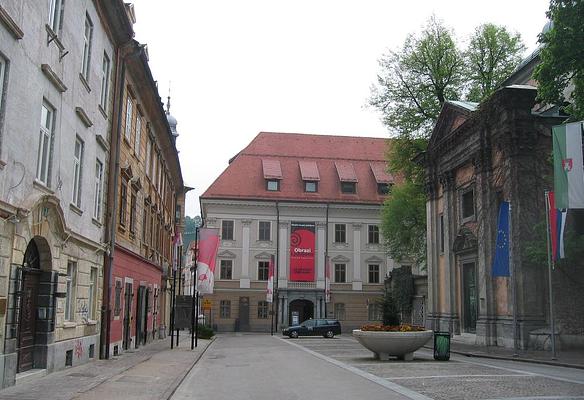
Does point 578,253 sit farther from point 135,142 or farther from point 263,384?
point 135,142

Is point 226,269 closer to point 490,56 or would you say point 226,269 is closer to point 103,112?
point 490,56

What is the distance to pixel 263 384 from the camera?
47.1 ft

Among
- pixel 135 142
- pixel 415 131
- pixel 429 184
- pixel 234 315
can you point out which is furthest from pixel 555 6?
pixel 234 315

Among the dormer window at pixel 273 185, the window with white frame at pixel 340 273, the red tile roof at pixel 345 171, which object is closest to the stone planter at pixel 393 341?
the window with white frame at pixel 340 273

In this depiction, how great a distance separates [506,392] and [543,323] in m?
15.9

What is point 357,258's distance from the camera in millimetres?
60062

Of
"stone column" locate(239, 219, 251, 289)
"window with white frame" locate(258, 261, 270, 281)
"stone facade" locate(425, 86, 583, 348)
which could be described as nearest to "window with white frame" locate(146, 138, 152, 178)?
"stone facade" locate(425, 86, 583, 348)

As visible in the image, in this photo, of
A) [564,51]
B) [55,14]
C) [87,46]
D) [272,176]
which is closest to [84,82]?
[87,46]

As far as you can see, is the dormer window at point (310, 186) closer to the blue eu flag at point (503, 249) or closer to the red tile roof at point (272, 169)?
the red tile roof at point (272, 169)

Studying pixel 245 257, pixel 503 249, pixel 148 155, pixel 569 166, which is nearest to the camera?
pixel 569 166

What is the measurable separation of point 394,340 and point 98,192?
1081cm

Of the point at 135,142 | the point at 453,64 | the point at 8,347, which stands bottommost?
the point at 8,347

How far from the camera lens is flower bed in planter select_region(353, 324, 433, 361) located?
68.0 ft

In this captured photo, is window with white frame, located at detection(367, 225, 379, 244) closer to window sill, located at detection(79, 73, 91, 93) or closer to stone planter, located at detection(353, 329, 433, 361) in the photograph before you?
stone planter, located at detection(353, 329, 433, 361)
